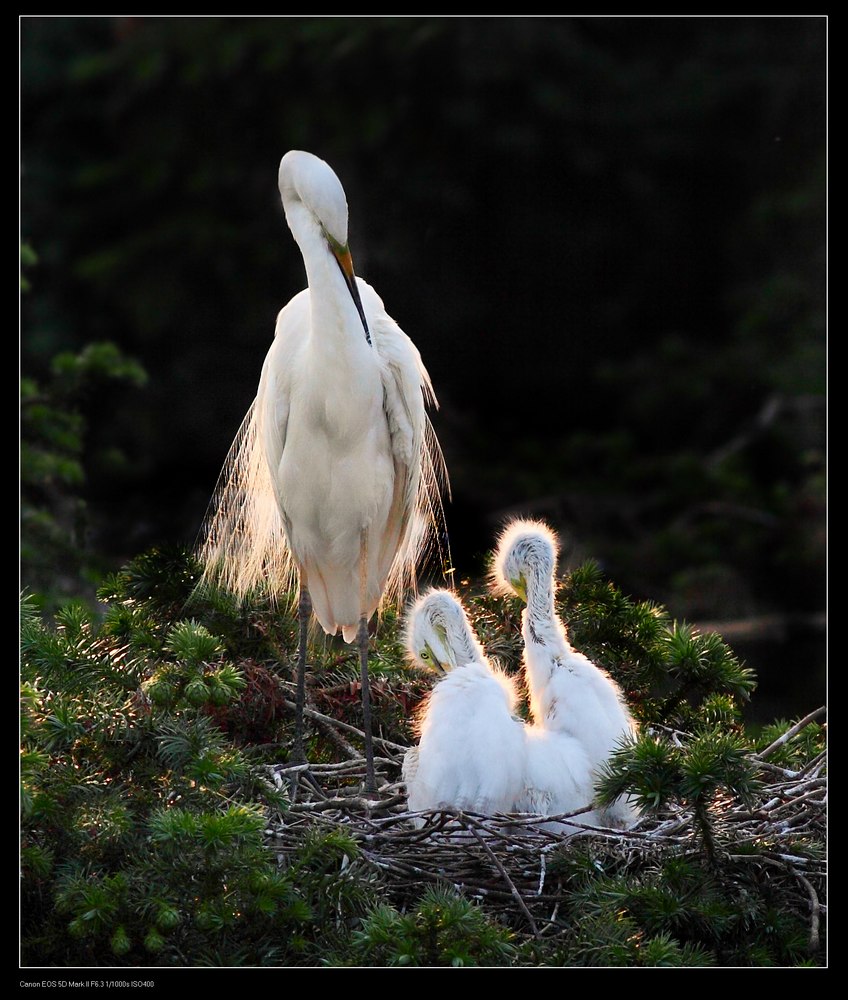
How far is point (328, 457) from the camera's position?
262cm

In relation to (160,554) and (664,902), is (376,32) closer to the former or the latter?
(160,554)

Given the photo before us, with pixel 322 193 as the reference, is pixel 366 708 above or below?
below

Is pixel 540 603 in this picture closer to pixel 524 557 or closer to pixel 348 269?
pixel 524 557

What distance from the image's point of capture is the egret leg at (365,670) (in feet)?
8.00

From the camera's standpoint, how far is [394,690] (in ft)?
9.08

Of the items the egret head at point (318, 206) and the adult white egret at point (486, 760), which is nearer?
the adult white egret at point (486, 760)

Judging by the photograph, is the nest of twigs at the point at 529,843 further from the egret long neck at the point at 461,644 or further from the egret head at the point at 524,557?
the egret head at the point at 524,557

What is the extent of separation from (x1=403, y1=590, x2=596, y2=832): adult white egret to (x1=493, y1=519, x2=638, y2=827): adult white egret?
0.04 metres

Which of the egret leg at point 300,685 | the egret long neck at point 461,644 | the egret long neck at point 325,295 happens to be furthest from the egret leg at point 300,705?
the egret long neck at point 325,295

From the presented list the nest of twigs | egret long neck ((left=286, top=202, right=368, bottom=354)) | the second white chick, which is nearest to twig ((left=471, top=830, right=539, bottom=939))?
the nest of twigs

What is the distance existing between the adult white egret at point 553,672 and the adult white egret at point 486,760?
0.04 meters

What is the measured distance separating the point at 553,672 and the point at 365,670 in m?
0.37

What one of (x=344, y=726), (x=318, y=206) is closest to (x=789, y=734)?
(x=344, y=726)

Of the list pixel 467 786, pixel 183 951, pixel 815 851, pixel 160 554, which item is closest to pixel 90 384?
pixel 160 554
